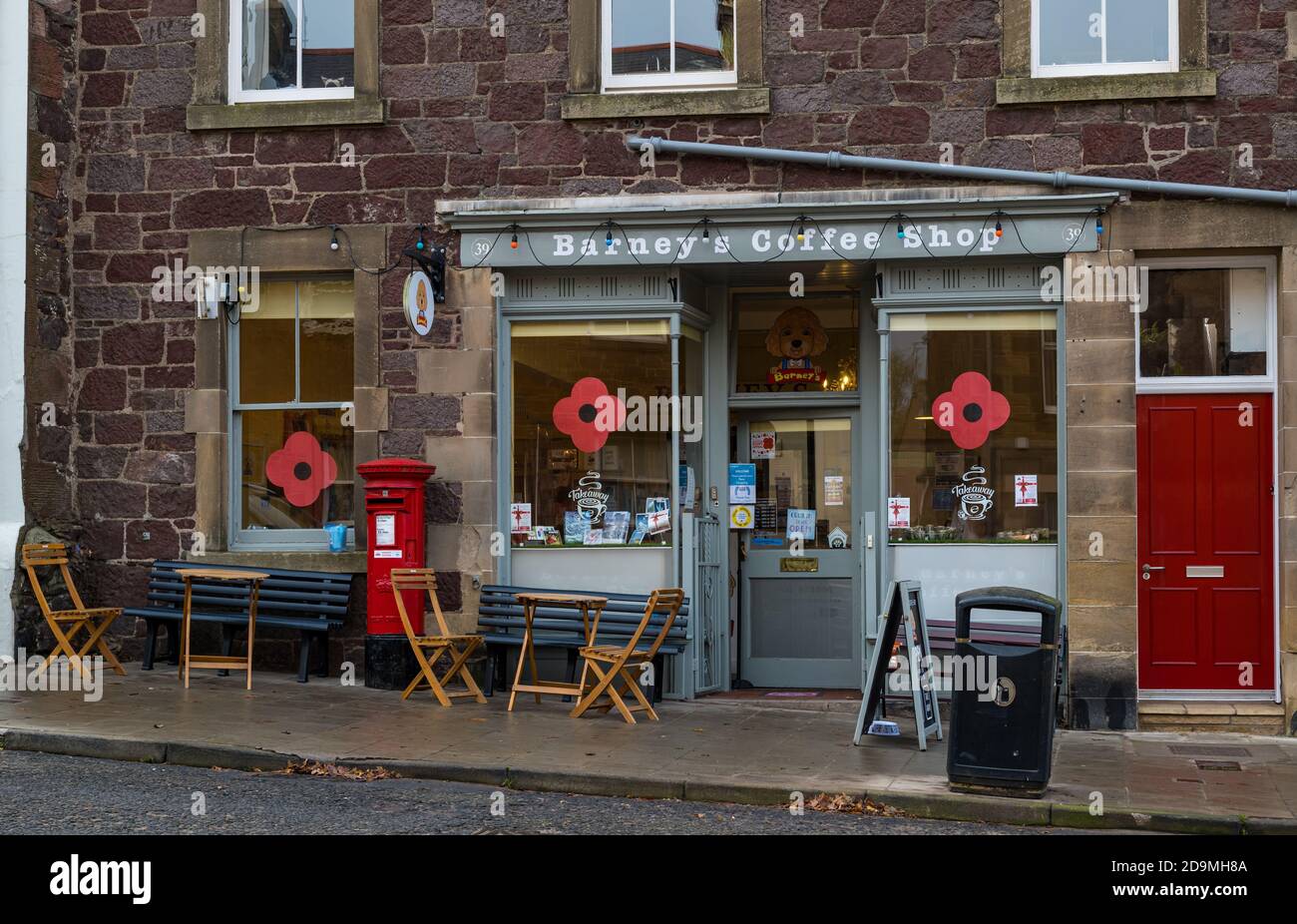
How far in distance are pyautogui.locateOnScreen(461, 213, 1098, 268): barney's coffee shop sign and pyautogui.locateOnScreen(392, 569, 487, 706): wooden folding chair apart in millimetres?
2605

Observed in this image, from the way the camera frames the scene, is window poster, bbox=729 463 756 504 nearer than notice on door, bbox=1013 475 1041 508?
No

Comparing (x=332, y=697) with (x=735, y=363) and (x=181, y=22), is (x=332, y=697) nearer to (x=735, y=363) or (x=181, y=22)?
(x=735, y=363)

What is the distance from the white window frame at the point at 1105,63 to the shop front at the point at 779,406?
1.10m

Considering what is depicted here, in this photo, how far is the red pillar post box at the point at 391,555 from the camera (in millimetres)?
11375

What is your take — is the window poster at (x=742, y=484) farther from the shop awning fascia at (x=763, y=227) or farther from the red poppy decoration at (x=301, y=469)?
the red poppy decoration at (x=301, y=469)

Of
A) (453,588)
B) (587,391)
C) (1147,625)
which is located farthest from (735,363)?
(1147,625)

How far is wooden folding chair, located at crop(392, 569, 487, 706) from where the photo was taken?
10.7 meters

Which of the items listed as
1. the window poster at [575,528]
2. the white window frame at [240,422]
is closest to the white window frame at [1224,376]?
the window poster at [575,528]

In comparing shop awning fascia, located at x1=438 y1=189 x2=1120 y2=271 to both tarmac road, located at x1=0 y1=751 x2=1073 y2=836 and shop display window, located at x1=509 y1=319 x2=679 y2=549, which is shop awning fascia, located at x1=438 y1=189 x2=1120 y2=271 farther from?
tarmac road, located at x1=0 y1=751 x2=1073 y2=836

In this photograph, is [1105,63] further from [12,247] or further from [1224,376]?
[12,247]

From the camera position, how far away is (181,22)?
12266 millimetres

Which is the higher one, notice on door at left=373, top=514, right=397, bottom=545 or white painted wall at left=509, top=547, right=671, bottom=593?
notice on door at left=373, top=514, right=397, bottom=545

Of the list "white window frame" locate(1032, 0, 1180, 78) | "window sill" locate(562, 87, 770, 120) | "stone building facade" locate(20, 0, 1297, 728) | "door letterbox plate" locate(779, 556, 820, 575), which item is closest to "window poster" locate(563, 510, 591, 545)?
"stone building facade" locate(20, 0, 1297, 728)

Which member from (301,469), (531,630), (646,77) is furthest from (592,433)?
(646,77)
